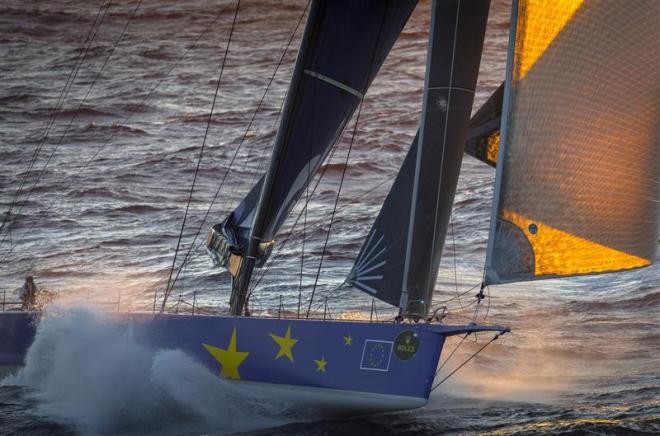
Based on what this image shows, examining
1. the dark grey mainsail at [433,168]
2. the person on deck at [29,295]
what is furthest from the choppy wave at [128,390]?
the dark grey mainsail at [433,168]

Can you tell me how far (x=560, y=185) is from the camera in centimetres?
990

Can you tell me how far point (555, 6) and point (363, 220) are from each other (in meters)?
17.1

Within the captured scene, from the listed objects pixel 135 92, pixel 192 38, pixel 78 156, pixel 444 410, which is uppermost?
pixel 192 38

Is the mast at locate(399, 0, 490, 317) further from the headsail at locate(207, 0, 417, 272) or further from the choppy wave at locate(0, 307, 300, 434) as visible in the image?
the choppy wave at locate(0, 307, 300, 434)

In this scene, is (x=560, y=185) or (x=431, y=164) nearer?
(x=560, y=185)

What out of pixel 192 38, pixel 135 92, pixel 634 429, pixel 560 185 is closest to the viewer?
pixel 560 185

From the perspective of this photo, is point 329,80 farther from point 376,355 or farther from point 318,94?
point 376,355

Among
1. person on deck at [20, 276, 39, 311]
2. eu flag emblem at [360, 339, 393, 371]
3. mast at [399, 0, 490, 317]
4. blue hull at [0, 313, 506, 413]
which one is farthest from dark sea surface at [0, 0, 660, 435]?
person on deck at [20, 276, 39, 311]

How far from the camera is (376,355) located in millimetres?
10812

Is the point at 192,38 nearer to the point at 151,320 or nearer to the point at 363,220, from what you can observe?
the point at 363,220

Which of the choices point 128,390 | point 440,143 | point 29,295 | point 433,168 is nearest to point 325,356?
point 433,168

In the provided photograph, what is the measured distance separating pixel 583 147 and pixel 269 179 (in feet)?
12.8

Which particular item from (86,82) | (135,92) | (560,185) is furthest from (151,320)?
(86,82)

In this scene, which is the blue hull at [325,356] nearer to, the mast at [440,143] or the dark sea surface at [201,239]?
the dark sea surface at [201,239]
